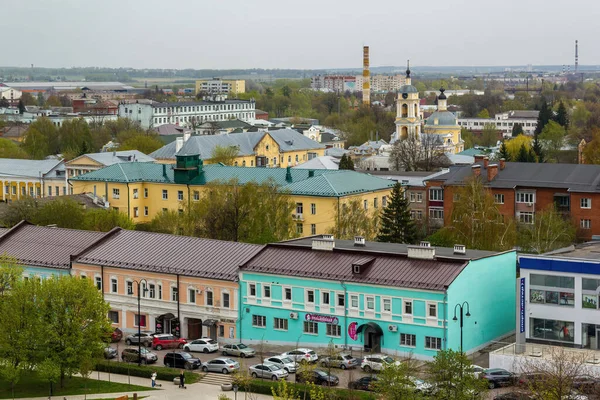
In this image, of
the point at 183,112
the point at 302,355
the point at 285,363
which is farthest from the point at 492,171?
the point at 183,112

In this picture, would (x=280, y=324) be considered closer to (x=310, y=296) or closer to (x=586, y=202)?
(x=310, y=296)

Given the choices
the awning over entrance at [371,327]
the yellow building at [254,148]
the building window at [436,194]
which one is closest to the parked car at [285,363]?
the awning over entrance at [371,327]

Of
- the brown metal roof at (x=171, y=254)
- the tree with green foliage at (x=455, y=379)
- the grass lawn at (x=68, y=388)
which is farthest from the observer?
the brown metal roof at (x=171, y=254)

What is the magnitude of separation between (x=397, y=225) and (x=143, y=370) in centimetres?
2336

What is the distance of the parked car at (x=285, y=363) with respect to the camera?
3975 cm

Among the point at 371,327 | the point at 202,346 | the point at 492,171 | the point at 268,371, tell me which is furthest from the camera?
the point at 492,171

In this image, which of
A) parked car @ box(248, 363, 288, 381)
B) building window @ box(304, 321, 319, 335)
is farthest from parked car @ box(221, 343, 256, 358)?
parked car @ box(248, 363, 288, 381)

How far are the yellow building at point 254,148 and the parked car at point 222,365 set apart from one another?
45.8 metres

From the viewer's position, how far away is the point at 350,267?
43.8m

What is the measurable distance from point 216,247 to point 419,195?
29117 millimetres

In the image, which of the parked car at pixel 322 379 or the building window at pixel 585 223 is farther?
the building window at pixel 585 223

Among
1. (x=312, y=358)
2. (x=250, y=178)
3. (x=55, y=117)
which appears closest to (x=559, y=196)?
(x=250, y=178)

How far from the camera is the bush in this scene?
40116mm

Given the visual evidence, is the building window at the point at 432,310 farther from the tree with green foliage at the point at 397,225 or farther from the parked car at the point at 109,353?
the tree with green foliage at the point at 397,225
